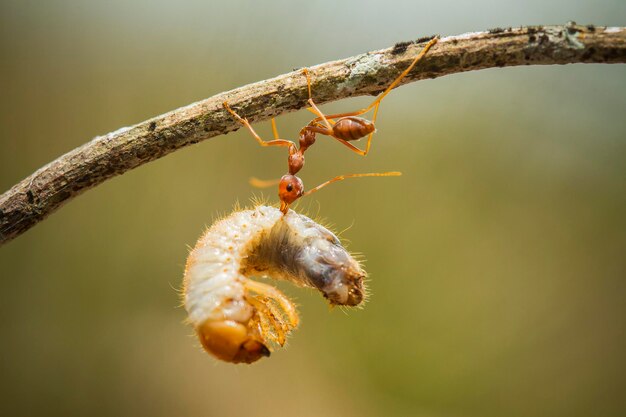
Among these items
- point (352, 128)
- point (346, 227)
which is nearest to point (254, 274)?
point (352, 128)

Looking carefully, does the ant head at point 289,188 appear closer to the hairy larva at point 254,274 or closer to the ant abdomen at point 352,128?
the hairy larva at point 254,274

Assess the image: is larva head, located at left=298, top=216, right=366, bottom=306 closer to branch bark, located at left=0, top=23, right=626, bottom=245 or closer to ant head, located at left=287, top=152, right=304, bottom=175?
ant head, located at left=287, top=152, right=304, bottom=175

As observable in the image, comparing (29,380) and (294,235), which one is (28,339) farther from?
(294,235)

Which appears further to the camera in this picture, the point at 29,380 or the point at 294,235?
the point at 29,380

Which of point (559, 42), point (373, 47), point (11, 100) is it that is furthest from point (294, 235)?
point (11, 100)

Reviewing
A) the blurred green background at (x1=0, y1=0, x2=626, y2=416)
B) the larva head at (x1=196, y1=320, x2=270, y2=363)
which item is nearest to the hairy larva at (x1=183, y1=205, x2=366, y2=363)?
the larva head at (x1=196, y1=320, x2=270, y2=363)

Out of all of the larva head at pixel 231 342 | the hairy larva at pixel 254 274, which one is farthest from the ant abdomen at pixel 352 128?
the larva head at pixel 231 342
